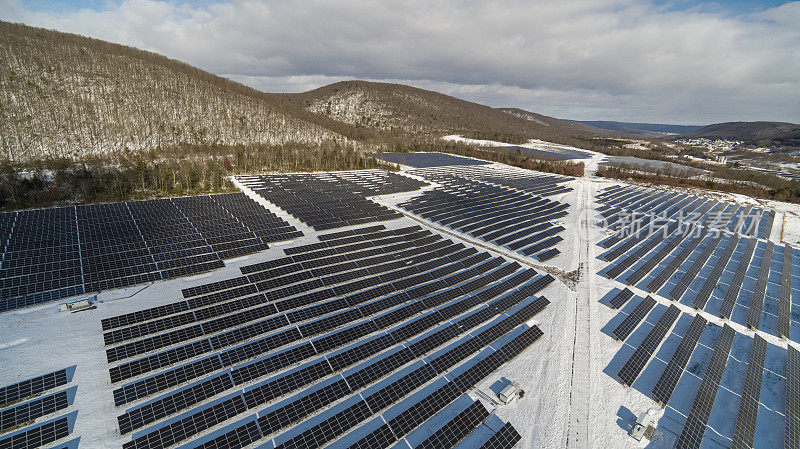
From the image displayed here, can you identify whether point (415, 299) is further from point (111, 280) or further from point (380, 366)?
point (111, 280)

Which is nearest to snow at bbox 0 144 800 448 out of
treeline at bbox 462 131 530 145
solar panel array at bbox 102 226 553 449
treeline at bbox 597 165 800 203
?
solar panel array at bbox 102 226 553 449

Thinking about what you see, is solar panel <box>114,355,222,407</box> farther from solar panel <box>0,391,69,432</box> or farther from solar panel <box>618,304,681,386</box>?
solar panel <box>618,304,681,386</box>

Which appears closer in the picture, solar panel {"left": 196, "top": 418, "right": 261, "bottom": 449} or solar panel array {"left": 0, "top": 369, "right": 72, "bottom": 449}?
solar panel array {"left": 0, "top": 369, "right": 72, "bottom": 449}

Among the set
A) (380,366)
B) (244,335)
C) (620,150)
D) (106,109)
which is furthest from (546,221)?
(620,150)

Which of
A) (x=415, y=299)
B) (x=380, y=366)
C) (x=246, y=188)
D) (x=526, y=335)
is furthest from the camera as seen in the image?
(x=246, y=188)

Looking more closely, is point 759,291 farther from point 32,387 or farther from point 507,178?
point 32,387

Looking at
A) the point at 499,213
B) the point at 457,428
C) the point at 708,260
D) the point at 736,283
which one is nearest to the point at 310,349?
the point at 457,428

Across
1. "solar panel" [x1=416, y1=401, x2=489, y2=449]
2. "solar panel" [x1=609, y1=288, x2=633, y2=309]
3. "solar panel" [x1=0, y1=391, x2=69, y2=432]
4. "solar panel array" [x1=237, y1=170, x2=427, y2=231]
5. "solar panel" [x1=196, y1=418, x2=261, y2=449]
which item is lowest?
"solar panel" [x1=416, y1=401, x2=489, y2=449]
